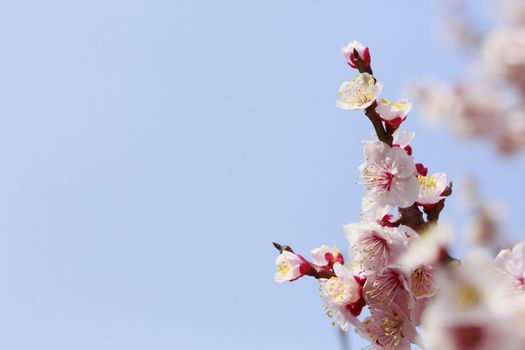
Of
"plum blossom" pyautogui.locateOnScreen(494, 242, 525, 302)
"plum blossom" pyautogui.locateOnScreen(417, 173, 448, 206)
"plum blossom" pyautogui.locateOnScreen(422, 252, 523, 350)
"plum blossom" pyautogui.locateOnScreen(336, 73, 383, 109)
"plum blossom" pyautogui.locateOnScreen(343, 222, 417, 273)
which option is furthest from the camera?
"plum blossom" pyautogui.locateOnScreen(336, 73, 383, 109)

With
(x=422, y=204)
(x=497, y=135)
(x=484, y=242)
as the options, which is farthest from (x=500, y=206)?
(x=422, y=204)

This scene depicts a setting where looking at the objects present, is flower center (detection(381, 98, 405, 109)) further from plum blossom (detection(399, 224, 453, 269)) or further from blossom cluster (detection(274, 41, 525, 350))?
plum blossom (detection(399, 224, 453, 269))

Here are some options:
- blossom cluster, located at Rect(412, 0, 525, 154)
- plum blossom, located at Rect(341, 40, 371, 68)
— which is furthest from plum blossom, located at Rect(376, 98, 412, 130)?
blossom cluster, located at Rect(412, 0, 525, 154)

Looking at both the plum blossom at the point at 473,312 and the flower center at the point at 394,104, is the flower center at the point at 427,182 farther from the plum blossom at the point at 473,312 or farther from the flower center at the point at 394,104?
the plum blossom at the point at 473,312

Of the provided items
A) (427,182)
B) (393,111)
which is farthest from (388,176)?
(393,111)

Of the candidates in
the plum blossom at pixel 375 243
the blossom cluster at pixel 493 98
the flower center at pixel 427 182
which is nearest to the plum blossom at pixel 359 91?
the flower center at pixel 427 182

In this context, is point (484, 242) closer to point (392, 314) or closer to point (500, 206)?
point (500, 206)
